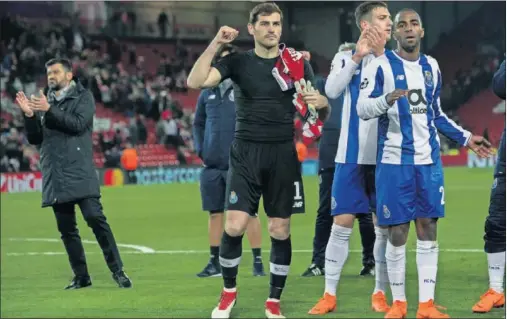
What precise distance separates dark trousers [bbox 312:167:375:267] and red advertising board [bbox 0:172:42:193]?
1937 cm

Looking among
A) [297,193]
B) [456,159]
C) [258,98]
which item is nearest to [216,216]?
[297,193]

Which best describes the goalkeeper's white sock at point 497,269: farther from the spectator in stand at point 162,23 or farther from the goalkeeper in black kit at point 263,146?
the spectator in stand at point 162,23

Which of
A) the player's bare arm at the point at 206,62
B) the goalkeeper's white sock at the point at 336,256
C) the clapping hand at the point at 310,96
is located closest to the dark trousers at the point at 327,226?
the goalkeeper's white sock at the point at 336,256

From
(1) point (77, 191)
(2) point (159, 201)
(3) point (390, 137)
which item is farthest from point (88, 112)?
(2) point (159, 201)

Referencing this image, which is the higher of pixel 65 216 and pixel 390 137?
pixel 390 137

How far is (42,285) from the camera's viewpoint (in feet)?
35.6

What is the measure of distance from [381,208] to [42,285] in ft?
14.2

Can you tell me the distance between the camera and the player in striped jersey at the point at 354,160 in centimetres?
808

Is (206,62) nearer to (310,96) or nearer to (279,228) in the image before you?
(310,96)

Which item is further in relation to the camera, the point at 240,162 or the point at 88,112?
the point at 88,112

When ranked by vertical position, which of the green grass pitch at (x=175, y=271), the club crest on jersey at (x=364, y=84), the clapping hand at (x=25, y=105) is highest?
the club crest on jersey at (x=364, y=84)

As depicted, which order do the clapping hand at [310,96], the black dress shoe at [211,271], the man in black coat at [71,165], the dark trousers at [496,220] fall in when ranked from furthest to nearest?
the black dress shoe at [211,271], the man in black coat at [71,165], the dark trousers at [496,220], the clapping hand at [310,96]

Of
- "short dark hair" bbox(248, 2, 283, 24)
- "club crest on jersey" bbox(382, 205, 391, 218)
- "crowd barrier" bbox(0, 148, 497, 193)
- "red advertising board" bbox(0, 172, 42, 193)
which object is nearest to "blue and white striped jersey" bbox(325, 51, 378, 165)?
"short dark hair" bbox(248, 2, 283, 24)

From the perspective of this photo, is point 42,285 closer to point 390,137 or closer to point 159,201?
point 390,137
